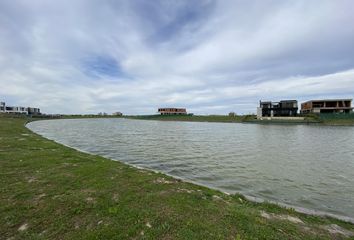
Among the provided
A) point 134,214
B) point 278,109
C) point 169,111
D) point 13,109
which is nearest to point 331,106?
point 278,109

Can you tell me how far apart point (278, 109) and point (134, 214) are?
104212 millimetres

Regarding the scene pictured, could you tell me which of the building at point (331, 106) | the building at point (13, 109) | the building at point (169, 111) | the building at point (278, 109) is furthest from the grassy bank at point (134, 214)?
the building at point (13, 109)

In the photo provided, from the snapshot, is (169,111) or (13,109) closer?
(13,109)

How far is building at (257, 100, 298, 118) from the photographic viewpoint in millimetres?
94438

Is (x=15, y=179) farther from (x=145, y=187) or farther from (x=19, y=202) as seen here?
(x=145, y=187)

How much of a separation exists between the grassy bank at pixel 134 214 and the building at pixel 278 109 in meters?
100

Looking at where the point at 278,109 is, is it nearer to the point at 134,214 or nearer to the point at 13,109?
the point at 134,214

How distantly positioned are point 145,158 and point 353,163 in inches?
675

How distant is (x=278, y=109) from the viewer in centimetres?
9688

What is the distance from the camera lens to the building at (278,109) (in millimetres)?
94438

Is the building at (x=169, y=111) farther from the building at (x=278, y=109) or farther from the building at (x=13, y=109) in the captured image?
the building at (x=13, y=109)

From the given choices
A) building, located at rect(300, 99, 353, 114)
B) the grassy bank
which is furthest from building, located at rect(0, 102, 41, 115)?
building, located at rect(300, 99, 353, 114)

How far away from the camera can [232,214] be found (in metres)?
6.11

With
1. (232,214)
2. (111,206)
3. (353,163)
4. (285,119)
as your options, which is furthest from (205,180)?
(285,119)
